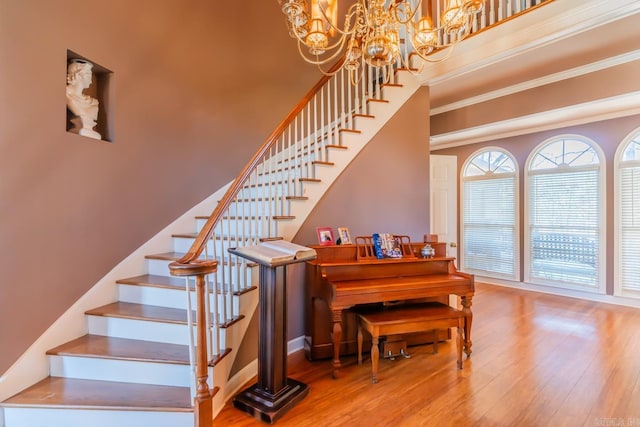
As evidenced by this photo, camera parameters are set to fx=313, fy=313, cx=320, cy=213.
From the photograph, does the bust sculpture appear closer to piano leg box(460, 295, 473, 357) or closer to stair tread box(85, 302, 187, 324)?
stair tread box(85, 302, 187, 324)

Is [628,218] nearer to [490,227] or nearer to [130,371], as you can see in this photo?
[490,227]

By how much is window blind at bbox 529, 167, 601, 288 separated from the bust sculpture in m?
6.08

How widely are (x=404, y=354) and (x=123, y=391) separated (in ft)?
7.36

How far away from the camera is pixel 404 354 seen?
2.91 m

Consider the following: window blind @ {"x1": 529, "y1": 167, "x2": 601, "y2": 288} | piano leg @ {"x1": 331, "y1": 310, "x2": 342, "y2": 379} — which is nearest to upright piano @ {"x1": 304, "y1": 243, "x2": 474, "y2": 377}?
piano leg @ {"x1": 331, "y1": 310, "x2": 342, "y2": 379}

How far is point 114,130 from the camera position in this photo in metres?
2.67

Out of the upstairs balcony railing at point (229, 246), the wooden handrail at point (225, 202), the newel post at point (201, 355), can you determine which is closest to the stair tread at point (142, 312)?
the upstairs balcony railing at point (229, 246)

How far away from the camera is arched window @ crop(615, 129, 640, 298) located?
4297 mm

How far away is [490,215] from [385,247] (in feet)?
12.6

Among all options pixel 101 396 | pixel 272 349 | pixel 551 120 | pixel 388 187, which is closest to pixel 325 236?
pixel 272 349

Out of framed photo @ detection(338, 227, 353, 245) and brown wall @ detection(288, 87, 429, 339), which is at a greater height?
brown wall @ detection(288, 87, 429, 339)

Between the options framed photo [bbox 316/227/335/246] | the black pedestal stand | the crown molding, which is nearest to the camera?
the black pedestal stand

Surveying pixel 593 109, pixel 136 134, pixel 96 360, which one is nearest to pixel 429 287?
pixel 96 360

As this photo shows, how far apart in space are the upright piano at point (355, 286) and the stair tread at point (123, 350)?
1137 millimetres
